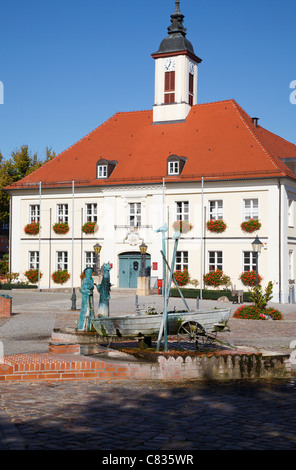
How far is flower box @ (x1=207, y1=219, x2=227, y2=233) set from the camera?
38.8 meters

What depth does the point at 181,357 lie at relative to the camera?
1005 cm

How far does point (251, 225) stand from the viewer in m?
37.8

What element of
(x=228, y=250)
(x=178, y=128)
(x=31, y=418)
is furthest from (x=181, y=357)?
(x=178, y=128)

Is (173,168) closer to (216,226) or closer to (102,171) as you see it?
(216,226)

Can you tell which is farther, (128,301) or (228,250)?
(228,250)

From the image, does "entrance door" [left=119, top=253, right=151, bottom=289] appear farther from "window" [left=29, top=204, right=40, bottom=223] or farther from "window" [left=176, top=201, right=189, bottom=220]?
"window" [left=29, top=204, right=40, bottom=223]

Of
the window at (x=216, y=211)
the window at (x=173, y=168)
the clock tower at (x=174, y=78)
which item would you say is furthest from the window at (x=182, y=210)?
the clock tower at (x=174, y=78)

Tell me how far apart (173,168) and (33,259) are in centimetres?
1209

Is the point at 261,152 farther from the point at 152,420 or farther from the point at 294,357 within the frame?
the point at 152,420

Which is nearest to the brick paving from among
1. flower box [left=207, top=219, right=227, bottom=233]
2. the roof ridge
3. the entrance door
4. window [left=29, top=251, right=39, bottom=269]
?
the roof ridge

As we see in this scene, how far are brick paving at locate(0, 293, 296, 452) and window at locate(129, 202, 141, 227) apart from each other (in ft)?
104

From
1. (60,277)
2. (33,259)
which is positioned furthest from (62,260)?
(33,259)
